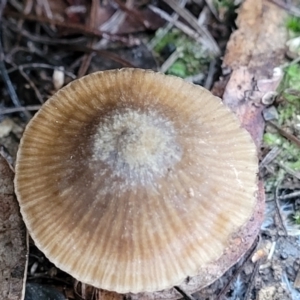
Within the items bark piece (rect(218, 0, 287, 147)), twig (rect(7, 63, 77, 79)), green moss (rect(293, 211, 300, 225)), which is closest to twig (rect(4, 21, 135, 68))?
twig (rect(7, 63, 77, 79))

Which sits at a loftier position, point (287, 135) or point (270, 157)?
point (287, 135)

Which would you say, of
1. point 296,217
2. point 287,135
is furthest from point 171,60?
point 296,217

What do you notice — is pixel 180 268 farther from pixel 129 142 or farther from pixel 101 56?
pixel 101 56

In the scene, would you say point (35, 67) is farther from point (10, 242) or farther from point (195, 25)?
point (10, 242)

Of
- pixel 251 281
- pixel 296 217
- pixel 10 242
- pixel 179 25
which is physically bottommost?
pixel 10 242

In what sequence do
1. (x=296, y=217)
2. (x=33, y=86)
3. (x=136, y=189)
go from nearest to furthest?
(x=136, y=189) → (x=296, y=217) → (x=33, y=86)

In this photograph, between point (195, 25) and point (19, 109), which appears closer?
point (19, 109)
